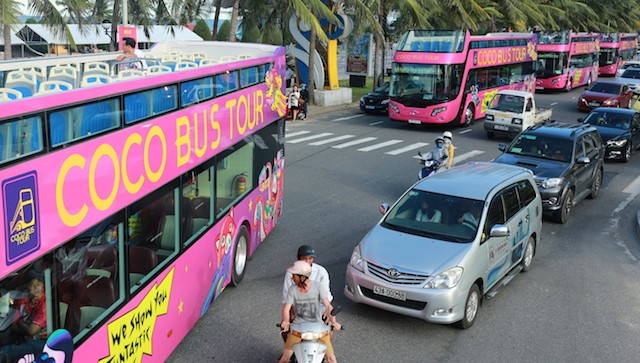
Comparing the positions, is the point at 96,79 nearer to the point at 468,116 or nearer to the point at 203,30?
the point at 468,116

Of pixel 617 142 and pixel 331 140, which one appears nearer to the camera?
pixel 617 142

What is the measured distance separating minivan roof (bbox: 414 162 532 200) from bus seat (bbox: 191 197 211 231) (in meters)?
3.47

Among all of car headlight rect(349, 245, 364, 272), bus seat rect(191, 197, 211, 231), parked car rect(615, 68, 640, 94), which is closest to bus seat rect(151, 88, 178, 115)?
bus seat rect(191, 197, 211, 231)

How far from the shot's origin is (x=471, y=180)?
412 inches

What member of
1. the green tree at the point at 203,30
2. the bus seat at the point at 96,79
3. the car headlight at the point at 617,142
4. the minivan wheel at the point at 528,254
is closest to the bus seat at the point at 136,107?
the bus seat at the point at 96,79

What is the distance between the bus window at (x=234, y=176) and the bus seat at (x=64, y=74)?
2.04 metres

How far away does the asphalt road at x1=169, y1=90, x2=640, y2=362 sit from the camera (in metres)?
8.41

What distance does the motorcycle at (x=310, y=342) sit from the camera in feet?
20.5

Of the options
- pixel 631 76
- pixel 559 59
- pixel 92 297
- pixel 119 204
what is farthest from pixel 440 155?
pixel 559 59

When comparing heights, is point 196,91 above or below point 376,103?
above

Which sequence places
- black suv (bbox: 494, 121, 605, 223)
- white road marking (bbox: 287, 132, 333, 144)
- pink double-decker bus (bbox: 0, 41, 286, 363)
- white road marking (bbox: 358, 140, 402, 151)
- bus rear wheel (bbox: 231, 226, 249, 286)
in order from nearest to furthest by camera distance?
1. pink double-decker bus (bbox: 0, 41, 286, 363)
2. bus rear wheel (bbox: 231, 226, 249, 286)
3. black suv (bbox: 494, 121, 605, 223)
4. white road marking (bbox: 358, 140, 402, 151)
5. white road marking (bbox: 287, 132, 333, 144)

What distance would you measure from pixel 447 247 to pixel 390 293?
Answer: 1042 mm

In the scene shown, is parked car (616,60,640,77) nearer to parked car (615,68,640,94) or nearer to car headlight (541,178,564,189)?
parked car (615,68,640,94)

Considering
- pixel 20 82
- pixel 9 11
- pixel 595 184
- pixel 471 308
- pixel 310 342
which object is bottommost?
pixel 471 308
